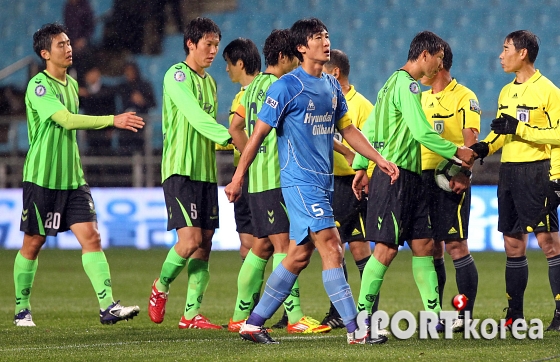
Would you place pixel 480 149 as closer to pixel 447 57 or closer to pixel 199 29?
pixel 447 57

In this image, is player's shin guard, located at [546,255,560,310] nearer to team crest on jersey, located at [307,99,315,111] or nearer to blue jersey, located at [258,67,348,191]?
blue jersey, located at [258,67,348,191]

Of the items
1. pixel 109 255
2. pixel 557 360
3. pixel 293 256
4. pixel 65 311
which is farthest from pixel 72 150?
pixel 109 255

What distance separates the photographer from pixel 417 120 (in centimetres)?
604

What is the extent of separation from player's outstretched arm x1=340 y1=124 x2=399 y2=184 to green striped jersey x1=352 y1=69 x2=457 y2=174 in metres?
0.37

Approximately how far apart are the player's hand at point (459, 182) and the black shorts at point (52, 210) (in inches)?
105

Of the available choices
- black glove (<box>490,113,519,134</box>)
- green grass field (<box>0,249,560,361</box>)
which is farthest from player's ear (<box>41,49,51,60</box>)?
black glove (<box>490,113,519,134</box>)

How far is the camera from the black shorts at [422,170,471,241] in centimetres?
694

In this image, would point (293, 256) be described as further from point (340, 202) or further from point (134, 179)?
point (134, 179)

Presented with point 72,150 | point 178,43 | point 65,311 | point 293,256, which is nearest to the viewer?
point 293,256

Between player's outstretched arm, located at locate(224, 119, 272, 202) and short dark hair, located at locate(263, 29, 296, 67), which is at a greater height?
short dark hair, located at locate(263, 29, 296, 67)

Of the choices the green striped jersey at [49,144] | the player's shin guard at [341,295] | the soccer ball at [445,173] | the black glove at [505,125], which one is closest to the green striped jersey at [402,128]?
the soccer ball at [445,173]

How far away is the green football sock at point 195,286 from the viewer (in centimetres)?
721

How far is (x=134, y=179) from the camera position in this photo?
15398 mm

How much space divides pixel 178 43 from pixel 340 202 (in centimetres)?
1238
